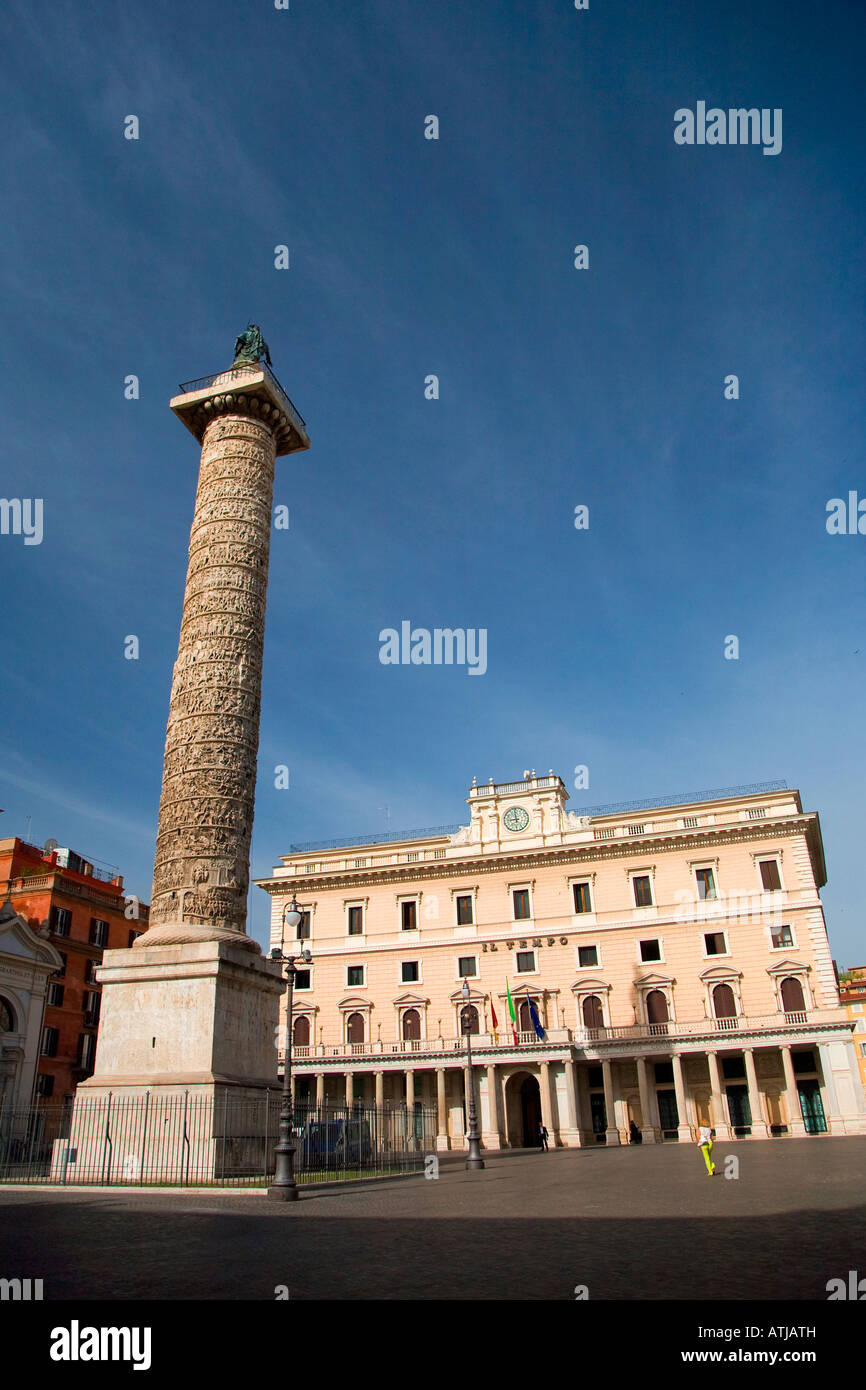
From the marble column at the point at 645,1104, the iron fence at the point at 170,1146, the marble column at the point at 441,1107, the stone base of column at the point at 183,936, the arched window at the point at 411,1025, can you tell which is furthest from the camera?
the arched window at the point at 411,1025

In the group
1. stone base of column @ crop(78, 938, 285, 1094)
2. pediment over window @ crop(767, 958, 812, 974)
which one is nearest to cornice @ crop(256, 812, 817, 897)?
pediment over window @ crop(767, 958, 812, 974)

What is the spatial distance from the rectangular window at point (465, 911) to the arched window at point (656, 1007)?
7.00 metres

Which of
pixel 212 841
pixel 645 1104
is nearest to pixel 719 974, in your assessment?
pixel 645 1104

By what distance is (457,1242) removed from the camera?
21.6ft

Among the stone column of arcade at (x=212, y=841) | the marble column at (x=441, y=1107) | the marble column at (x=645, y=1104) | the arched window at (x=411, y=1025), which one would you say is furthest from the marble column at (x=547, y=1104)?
the stone column of arcade at (x=212, y=841)

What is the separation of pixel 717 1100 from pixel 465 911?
422 inches

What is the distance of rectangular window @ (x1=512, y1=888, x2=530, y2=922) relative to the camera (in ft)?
114

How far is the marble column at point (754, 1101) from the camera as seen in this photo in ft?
97.5

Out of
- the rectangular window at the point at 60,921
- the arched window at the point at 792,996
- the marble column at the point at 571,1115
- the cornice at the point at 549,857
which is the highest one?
the cornice at the point at 549,857

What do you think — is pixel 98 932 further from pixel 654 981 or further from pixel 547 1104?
pixel 654 981

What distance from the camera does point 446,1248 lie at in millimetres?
6289

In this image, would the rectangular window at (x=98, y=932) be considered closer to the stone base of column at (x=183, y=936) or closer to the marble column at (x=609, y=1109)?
the marble column at (x=609, y=1109)

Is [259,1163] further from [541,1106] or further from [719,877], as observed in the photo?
[719,877]
